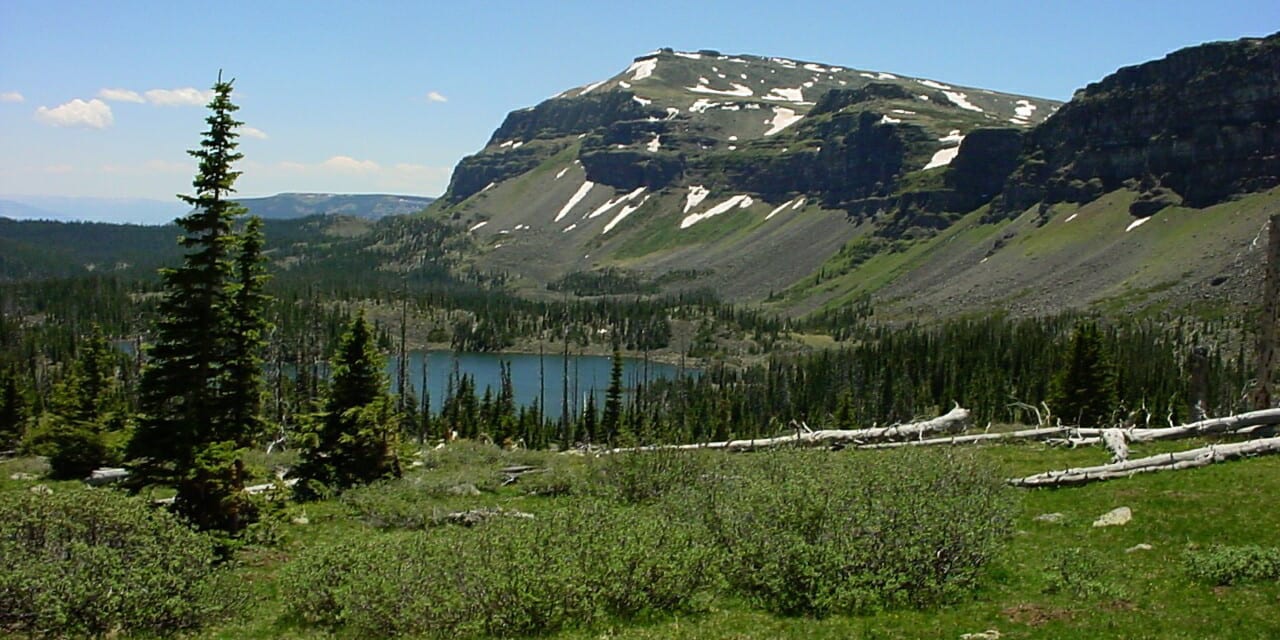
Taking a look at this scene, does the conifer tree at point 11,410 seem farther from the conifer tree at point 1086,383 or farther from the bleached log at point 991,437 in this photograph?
the conifer tree at point 1086,383

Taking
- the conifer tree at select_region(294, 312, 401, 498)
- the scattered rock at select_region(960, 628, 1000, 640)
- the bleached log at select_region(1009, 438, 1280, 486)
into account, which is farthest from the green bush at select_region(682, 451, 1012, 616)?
the conifer tree at select_region(294, 312, 401, 498)

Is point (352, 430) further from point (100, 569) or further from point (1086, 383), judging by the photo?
point (1086, 383)

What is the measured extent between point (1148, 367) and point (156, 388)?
135576 millimetres

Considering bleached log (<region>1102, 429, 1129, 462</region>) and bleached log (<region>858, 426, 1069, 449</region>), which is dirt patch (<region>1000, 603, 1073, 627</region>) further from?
bleached log (<region>858, 426, 1069, 449</region>)

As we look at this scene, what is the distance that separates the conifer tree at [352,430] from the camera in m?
41.9

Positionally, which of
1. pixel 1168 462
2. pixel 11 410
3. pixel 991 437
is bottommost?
pixel 11 410

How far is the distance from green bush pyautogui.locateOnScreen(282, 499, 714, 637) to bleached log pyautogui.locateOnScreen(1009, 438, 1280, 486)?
16.0 m

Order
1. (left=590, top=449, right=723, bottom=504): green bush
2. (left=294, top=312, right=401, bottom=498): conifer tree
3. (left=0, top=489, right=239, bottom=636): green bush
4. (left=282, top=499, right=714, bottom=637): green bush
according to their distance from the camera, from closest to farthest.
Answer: (left=0, top=489, right=239, bottom=636): green bush < (left=282, top=499, right=714, bottom=637): green bush < (left=590, top=449, right=723, bottom=504): green bush < (left=294, top=312, right=401, bottom=498): conifer tree

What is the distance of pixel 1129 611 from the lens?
59.8 ft

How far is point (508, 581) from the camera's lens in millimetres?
20469

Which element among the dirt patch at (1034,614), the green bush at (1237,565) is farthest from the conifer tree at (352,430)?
the green bush at (1237,565)

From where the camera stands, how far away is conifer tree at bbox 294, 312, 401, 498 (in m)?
41.9

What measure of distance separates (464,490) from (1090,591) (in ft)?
94.3

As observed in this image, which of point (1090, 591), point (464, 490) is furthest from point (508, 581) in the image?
point (464, 490)
